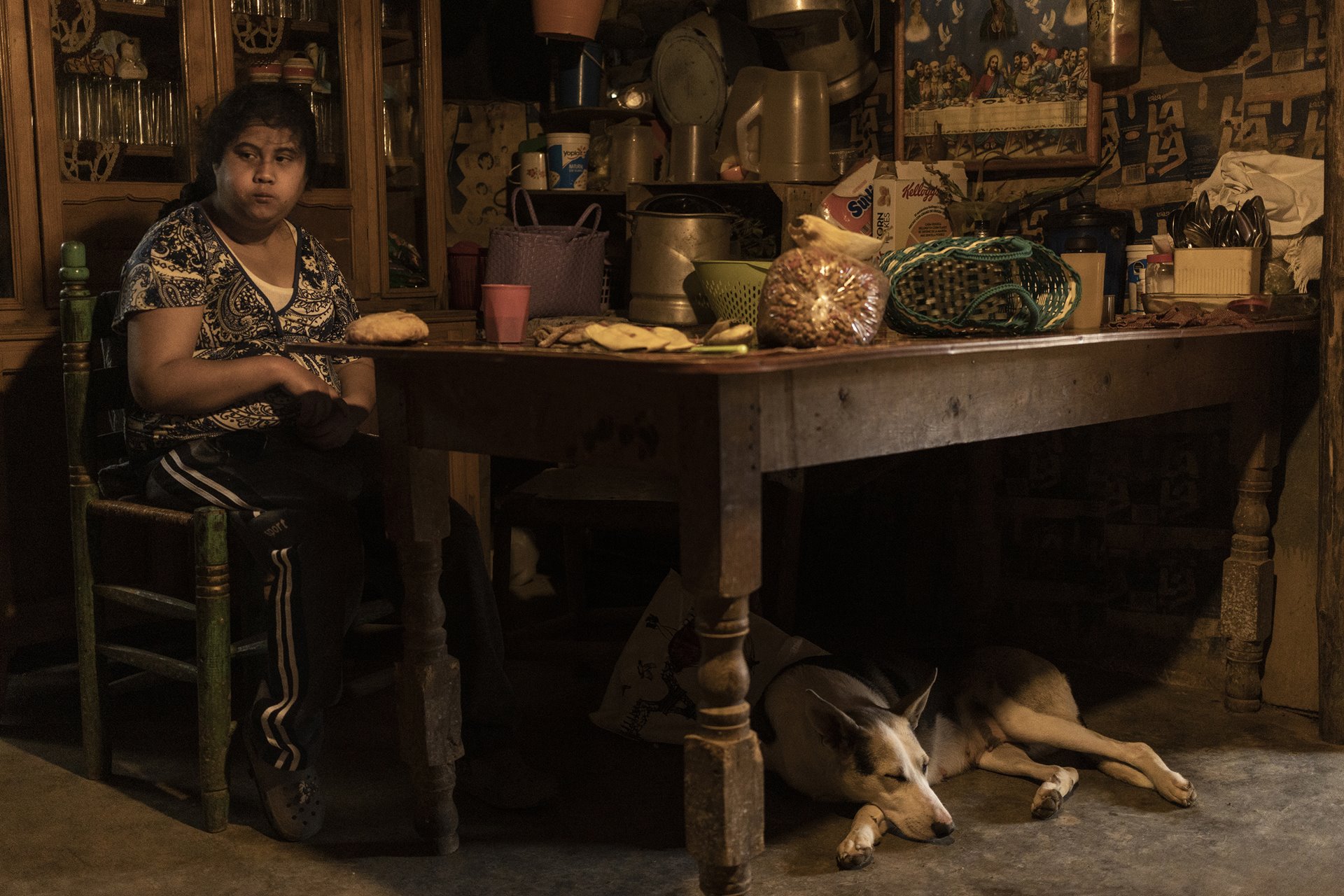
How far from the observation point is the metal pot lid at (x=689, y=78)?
159 inches

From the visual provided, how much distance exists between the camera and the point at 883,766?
7.67 feet

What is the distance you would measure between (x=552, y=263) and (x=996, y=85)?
1.34 m

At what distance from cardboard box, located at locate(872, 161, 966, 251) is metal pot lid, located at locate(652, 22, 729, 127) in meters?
0.74

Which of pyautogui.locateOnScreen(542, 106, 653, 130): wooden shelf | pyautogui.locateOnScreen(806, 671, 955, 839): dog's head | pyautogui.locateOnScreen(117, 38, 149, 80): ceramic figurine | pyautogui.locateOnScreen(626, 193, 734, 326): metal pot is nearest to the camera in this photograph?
pyautogui.locateOnScreen(806, 671, 955, 839): dog's head

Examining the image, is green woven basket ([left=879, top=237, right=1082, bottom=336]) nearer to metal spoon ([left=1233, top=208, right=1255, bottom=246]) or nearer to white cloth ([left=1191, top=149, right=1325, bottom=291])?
metal spoon ([left=1233, top=208, right=1255, bottom=246])

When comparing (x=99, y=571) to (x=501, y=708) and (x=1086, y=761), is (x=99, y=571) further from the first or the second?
(x=1086, y=761)

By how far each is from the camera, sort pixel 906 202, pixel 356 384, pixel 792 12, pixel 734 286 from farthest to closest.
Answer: pixel 792 12 < pixel 906 202 < pixel 356 384 < pixel 734 286

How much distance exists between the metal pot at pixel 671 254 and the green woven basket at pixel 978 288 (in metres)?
1.25

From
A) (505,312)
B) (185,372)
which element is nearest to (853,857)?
(505,312)

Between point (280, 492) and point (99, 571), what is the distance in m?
0.54

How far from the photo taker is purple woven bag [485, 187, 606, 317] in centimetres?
368

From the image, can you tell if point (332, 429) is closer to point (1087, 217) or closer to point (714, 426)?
point (714, 426)

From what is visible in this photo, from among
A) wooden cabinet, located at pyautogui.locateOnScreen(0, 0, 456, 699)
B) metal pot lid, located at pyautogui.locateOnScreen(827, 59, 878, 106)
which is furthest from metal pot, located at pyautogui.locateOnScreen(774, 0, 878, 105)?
wooden cabinet, located at pyautogui.locateOnScreen(0, 0, 456, 699)

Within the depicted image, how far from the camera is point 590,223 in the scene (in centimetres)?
443
